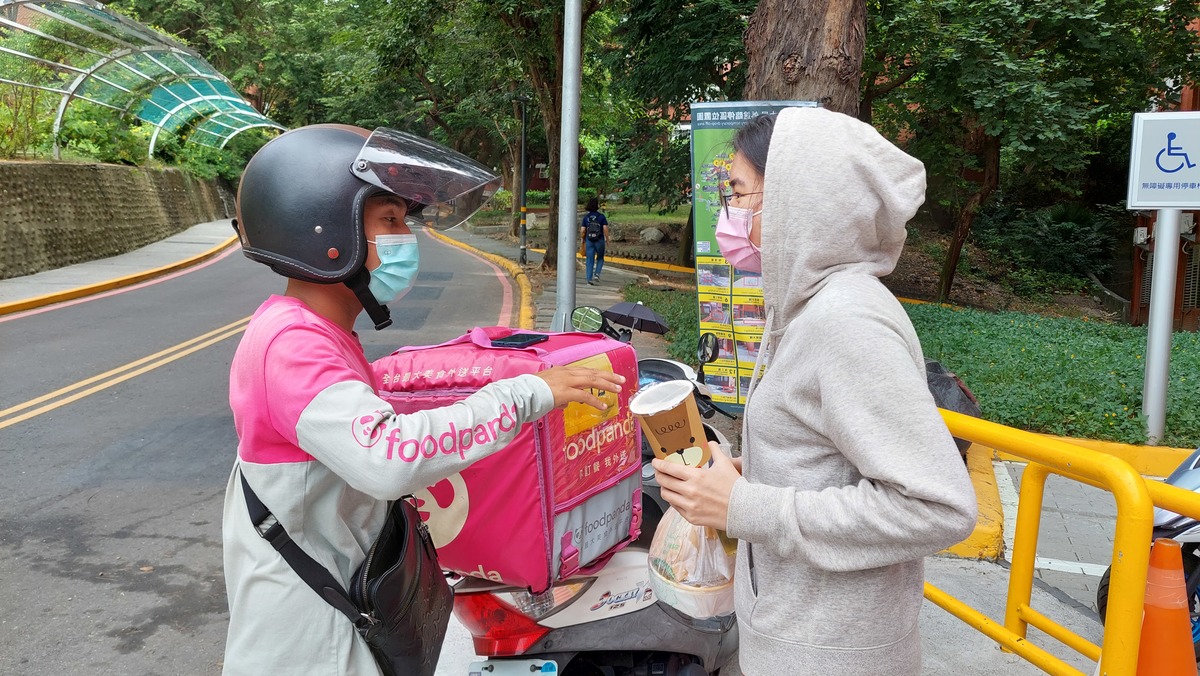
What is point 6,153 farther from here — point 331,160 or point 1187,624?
point 1187,624

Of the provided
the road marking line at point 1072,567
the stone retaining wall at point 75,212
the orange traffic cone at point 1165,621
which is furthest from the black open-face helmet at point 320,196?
the stone retaining wall at point 75,212

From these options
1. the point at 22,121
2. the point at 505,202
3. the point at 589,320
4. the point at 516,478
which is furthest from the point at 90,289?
the point at 505,202

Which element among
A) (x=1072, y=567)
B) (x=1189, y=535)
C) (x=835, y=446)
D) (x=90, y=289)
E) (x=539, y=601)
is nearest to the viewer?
(x=835, y=446)

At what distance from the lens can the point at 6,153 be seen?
1474 cm

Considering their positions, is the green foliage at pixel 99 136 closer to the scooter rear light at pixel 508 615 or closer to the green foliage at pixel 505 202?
the green foliage at pixel 505 202

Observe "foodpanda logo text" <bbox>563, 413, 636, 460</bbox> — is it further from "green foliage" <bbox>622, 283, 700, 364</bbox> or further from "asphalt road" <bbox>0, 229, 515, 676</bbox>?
"green foliage" <bbox>622, 283, 700, 364</bbox>

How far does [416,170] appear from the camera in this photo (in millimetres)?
1792

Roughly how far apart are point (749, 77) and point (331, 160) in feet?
15.0

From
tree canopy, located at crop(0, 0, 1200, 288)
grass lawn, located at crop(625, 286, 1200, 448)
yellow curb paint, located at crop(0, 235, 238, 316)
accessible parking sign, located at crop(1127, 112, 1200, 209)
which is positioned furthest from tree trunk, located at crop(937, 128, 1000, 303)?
yellow curb paint, located at crop(0, 235, 238, 316)

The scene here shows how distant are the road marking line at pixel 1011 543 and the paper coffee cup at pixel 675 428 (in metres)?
2.65

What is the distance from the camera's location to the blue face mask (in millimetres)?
1777

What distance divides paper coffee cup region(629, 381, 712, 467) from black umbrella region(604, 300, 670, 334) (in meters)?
0.99

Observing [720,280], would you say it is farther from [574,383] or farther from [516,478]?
[574,383]

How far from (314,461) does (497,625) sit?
940 mm
